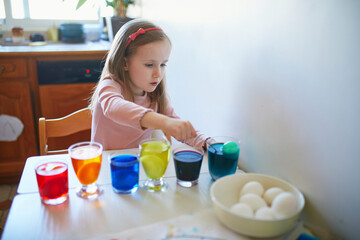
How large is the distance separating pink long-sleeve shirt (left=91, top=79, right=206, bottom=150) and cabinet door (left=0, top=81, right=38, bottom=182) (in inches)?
44.2

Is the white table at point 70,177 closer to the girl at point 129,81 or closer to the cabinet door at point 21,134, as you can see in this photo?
the girl at point 129,81

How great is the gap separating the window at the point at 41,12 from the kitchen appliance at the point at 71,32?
163 mm

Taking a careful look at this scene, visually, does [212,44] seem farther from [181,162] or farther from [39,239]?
[39,239]

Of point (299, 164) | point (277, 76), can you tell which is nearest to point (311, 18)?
point (277, 76)

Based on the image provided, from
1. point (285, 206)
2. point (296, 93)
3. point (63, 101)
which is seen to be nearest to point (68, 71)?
point (63, 101)

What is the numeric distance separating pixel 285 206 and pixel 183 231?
0.21m

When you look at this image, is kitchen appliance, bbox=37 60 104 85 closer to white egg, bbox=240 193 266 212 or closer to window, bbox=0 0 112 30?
window, bbox=0 0 112 30

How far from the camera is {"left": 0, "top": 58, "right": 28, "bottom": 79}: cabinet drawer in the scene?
2.00 metres

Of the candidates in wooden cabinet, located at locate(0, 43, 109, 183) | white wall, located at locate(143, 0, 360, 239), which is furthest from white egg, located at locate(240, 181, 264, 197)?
wooden cabinet, located at locate(0, 43, 109, 183)

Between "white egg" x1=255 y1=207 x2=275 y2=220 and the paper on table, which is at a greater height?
"white egg" x1=255 y1=207 x2=275 y2=220

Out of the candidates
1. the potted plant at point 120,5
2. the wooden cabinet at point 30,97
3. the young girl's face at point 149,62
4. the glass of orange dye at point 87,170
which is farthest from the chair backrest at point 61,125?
the potted plant at point 120,5

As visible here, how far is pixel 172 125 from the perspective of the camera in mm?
790

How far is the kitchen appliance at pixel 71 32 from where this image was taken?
102 inches

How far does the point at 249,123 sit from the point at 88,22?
239 centimetres
